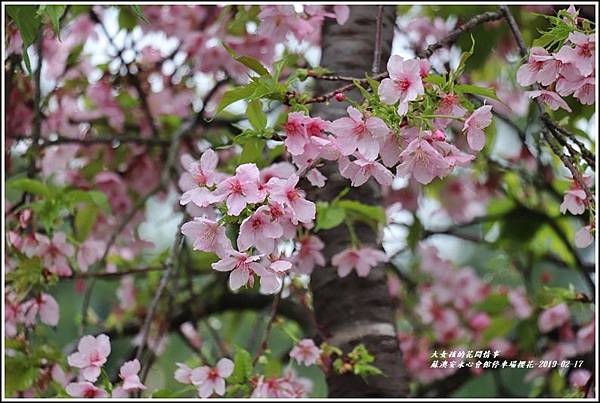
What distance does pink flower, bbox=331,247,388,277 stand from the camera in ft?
4.10

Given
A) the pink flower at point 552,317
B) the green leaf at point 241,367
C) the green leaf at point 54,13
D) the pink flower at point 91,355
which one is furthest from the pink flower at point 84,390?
the pink flower at point 552,317

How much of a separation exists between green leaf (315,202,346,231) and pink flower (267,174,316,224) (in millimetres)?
345

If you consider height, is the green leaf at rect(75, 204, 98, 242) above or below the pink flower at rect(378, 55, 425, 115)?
below

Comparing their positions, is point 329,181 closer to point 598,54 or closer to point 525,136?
point 525,136

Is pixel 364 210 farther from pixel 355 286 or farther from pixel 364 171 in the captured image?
pixel 364 171

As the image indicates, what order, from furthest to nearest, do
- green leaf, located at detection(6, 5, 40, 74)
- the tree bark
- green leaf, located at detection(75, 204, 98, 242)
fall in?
green leaf, located at detection(75, 204, 98, 242)
the tree bark
green leaf, located at detection(6, 5, 40, 74)

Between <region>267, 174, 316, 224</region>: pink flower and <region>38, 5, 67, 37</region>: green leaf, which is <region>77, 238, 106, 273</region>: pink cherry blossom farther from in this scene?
<region>267, 174, 316, 224</region>: pink flower

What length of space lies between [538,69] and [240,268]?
0.38 meters

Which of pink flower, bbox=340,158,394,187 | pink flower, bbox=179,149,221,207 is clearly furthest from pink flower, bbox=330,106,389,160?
pink flower, bbox=179,149,221,207

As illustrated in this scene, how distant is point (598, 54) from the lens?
84 centimetres

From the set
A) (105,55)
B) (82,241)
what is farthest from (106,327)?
(105,55)

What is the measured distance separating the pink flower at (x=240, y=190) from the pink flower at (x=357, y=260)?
0.49 meters

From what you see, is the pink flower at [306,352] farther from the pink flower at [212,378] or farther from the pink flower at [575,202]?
the pink flower at [575,202]

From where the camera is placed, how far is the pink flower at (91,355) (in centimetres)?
104
